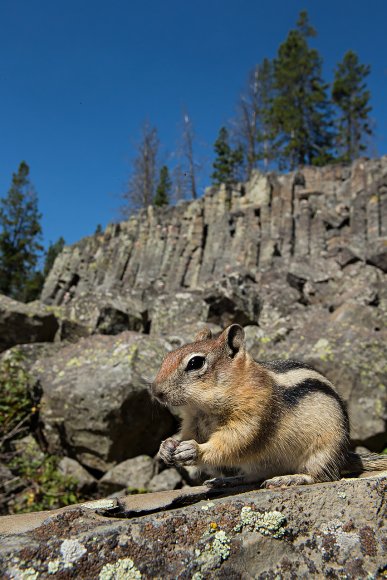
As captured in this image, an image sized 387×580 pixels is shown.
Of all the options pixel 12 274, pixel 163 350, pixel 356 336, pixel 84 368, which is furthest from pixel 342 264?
pixel 12 274

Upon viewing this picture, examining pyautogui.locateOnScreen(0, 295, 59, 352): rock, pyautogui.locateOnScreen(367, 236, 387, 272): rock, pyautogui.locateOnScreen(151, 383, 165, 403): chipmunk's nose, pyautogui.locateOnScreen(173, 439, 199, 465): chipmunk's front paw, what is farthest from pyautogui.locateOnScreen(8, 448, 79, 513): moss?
pyautogui.locateOnScreen(367, 236, 387, 272): rock

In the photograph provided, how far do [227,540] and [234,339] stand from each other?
1536 millimetres

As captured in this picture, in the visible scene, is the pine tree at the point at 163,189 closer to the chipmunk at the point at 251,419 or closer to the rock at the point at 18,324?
the rock at the point at 18,324

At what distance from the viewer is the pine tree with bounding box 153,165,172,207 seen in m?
52.1

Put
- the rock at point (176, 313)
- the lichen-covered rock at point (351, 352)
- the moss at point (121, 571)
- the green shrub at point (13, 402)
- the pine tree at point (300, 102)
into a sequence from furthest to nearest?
the pine tree at point (300, 102)
the rock at point (176, 313)
the green shrub at point (13, 402)
the lichen-covered rock at point (351, 352)
the moss at point (121, 571)

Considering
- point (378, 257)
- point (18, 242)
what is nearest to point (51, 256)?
point (18, 242)

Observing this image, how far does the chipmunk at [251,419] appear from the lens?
3.08 meters

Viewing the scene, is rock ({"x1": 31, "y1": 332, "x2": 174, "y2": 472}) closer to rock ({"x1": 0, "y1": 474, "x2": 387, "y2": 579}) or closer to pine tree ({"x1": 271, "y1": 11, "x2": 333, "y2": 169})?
rock ({"x1": 0, "y1": 474, "x2": 387, "y2": 579})

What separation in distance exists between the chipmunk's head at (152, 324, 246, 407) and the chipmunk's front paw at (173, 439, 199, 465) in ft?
1.16

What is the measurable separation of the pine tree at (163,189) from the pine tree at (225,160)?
6.73 m

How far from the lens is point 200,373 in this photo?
3.30 metres

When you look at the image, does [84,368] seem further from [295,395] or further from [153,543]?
[153,543]

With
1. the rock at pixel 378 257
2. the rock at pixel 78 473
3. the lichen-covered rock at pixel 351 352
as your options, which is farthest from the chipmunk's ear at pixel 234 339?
the rock at pixel 378 257

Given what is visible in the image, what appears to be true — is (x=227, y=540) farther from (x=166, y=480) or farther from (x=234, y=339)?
(x=166, y=480)
